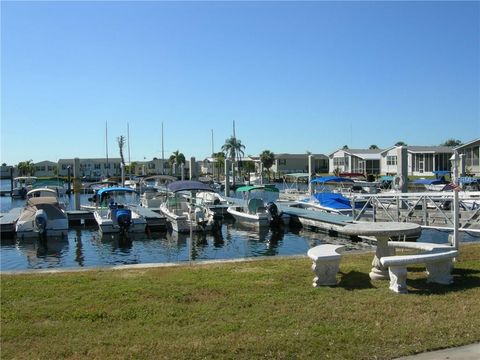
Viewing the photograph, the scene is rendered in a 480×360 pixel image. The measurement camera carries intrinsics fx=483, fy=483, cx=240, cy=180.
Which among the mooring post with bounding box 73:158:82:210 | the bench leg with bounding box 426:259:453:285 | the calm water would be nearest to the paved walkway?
the bench leg with bounding box 426:259:453:285

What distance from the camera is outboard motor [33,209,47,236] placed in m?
27.7

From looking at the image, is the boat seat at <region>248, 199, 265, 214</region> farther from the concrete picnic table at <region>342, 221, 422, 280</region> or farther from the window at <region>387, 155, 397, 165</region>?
the window at <region>387, 155, 397, 165</region>

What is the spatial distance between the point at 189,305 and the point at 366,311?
2.99 m

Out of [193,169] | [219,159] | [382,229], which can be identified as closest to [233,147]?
[219,159]

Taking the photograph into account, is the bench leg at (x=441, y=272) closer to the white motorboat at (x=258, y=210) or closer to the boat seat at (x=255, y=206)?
the white motorboat at (x=258, y=210)

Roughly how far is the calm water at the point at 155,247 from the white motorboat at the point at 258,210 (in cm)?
124

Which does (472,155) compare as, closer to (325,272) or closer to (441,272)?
(441,272)

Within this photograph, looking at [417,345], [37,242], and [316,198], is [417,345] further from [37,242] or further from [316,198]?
[316,198]

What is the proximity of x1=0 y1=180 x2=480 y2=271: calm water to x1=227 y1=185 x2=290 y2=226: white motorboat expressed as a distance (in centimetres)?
124

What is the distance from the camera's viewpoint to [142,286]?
9.92 metres

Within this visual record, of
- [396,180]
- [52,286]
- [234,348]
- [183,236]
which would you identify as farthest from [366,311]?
[183,236]

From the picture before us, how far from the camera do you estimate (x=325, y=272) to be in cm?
986

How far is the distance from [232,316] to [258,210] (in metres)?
25.7

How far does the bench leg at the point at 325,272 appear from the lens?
9.82 metres
